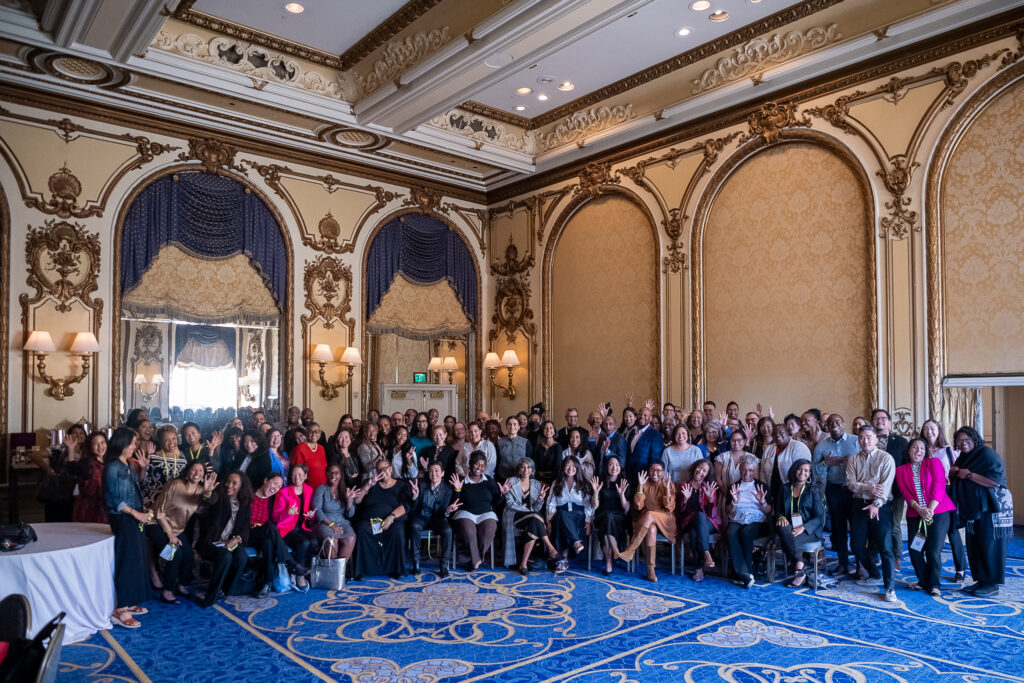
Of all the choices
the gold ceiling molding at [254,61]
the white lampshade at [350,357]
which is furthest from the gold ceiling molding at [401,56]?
the white lampshade at [350,357]

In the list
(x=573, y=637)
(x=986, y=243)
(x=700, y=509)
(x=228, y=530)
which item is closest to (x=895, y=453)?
(x=700, y=509)

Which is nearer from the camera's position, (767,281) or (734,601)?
(734,601)

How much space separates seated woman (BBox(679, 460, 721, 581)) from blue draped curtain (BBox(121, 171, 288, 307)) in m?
6.71

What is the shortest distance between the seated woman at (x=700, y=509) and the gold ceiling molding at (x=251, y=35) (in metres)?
6.76

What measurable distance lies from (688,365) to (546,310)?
115 inches

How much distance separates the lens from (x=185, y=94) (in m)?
9.84

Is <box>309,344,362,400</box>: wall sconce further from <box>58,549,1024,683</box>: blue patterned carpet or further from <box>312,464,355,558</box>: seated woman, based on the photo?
<box>58,549,1024,683</box>: blue patterned carpet

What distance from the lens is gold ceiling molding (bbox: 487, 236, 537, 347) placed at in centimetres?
1303

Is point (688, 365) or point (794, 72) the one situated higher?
point (794, 72)

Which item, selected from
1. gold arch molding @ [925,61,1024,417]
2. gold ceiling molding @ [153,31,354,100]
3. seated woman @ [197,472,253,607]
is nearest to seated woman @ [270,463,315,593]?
seated woman @ [197,472,253,607]

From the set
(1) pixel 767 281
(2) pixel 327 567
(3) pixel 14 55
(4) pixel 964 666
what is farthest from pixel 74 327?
(4) pixel 964 666

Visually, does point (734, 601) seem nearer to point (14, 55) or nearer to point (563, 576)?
point (563, 576)

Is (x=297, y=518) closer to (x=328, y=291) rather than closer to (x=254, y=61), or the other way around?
(x=328, y=291)

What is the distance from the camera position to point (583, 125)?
1169 cm
